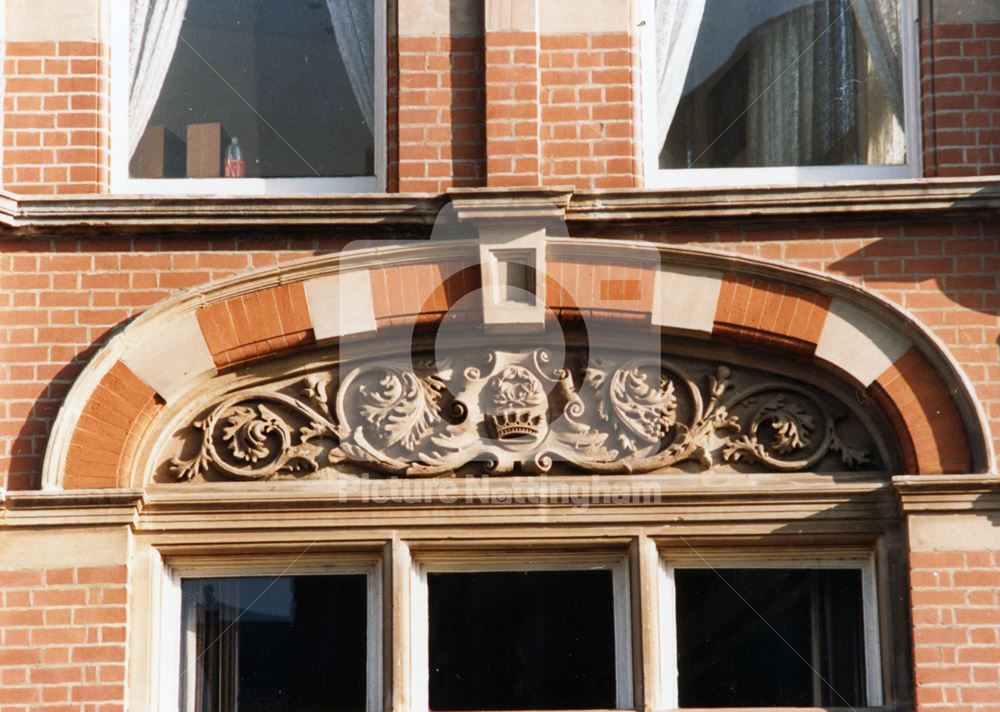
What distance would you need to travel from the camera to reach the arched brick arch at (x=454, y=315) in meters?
8.50

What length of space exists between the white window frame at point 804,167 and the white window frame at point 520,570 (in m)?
1.80

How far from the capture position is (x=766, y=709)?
8336 mm

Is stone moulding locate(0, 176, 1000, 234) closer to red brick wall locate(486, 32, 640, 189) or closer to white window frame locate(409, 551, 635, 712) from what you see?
red brick wall locate(486, 32, 640, 189)

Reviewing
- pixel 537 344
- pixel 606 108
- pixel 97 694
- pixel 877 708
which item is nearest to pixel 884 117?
pixel 606 108

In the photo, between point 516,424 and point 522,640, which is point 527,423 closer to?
point 516,424

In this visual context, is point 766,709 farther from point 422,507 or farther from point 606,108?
point 606,108

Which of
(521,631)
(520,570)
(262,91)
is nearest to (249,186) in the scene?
(262,91)

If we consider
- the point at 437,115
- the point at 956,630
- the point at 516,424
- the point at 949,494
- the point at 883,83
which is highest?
the point at 883,83

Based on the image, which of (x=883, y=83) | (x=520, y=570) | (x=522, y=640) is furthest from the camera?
(x=883, y=83)

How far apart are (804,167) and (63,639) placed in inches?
158

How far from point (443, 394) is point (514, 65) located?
62.2 inches

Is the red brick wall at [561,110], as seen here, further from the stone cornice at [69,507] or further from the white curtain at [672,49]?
the stone cornice at [69,507]

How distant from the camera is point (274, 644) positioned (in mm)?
8555

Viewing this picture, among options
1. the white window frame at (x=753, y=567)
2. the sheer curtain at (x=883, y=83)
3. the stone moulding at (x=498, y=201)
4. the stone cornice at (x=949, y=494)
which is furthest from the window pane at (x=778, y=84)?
the white window frame at (x=753, y=567)
